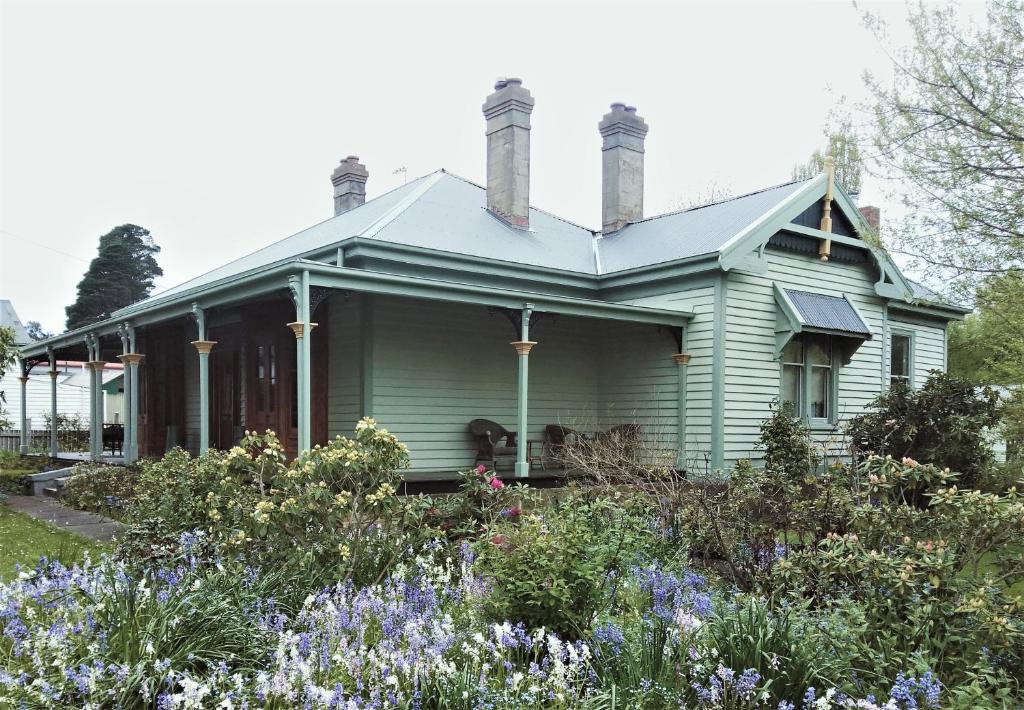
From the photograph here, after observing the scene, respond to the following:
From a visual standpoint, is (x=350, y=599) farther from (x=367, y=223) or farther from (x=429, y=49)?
(x=429, y=49)

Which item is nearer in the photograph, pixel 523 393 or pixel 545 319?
pixel 523 393

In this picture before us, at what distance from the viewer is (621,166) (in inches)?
Answer: 633

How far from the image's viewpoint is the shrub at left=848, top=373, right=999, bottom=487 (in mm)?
11156

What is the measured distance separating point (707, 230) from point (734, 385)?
2.98 metres

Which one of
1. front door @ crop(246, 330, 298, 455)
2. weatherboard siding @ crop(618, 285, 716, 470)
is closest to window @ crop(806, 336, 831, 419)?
weatherboard siding @ crop(618, 285, 716, 470)

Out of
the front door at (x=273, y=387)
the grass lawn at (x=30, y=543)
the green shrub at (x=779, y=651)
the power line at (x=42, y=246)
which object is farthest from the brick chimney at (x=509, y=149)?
the power line at (x=42, y=246)

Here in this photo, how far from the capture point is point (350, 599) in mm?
4922

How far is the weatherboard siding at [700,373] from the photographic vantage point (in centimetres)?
1230

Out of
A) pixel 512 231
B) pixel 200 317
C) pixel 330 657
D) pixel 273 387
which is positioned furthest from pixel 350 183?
pixel 330 657

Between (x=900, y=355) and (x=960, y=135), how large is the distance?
8.86 m

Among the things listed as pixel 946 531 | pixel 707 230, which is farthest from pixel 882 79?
pixel 946 531

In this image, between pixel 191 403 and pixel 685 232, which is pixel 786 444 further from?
pixel 191 403

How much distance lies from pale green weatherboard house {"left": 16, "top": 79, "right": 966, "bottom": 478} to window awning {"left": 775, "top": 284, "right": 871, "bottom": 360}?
0.14 ft

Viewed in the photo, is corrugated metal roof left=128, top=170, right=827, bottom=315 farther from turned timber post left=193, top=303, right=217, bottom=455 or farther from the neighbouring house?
the neighbouring house
